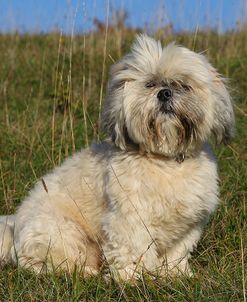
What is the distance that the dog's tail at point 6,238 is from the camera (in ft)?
15.9

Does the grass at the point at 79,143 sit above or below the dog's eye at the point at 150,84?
below

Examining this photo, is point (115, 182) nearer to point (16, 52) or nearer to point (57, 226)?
point (57, 226)

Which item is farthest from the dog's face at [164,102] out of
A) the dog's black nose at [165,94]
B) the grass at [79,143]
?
the grass at [79,143]

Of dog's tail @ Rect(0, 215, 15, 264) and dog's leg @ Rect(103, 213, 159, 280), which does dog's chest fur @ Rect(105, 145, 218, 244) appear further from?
dog's tail @ Rect(0, 215, 15, 264)

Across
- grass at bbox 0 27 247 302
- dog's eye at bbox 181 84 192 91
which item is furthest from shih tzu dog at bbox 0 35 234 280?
grass at bbox 0 27 247 302

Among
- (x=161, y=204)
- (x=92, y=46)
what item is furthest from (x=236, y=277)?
(x=92, y=46)

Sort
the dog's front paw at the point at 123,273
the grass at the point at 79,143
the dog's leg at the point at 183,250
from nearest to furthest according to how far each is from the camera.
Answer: the grass at the point at 79,143 < the dog's front paw at the point at 123,273 < the dog's leg at the point at 183,250

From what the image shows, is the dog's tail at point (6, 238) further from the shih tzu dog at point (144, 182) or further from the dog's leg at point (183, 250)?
the dog's leg at point (183, 250)

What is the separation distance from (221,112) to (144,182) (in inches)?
26.5

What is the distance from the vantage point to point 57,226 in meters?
4.66

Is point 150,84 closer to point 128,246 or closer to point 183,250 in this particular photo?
point 128,246

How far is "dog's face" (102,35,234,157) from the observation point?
4.42 meters

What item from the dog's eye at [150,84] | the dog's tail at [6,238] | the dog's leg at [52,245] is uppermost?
the dog's eye at [150,84]

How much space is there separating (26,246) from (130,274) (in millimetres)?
734
